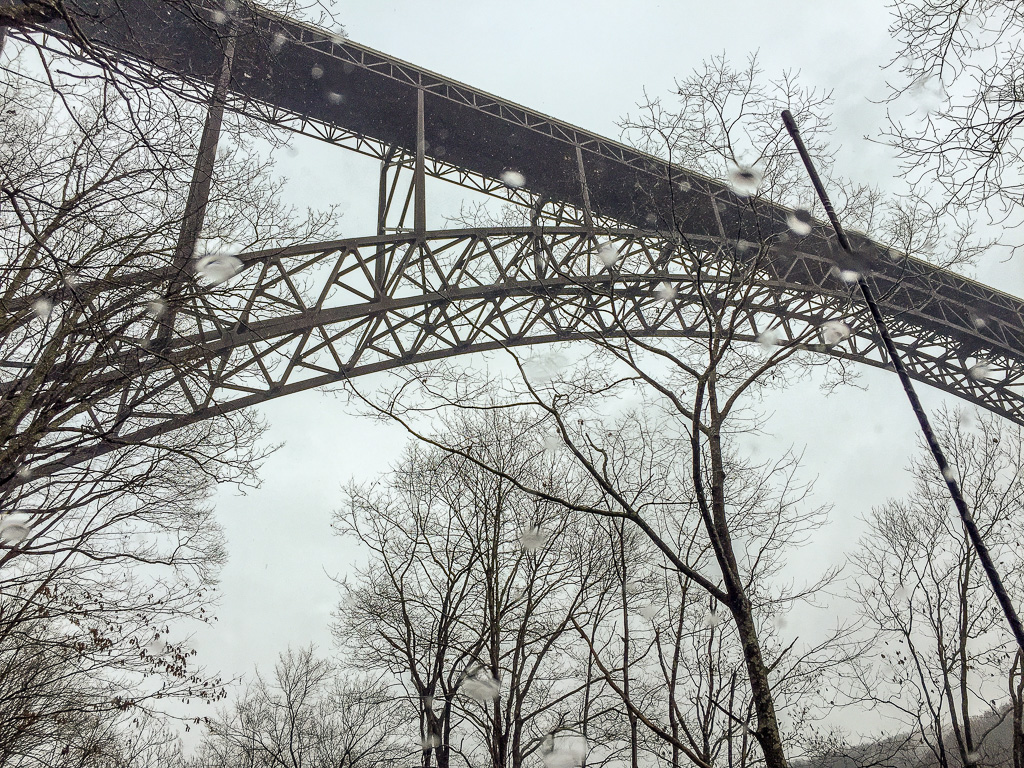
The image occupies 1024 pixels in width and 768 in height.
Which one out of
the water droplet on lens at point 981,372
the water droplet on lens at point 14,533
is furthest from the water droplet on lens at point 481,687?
the water droplet on lens at point 981,372

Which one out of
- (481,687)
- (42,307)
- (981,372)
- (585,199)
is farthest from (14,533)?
(981,372)

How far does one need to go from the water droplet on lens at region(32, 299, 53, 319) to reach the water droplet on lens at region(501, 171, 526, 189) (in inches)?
415

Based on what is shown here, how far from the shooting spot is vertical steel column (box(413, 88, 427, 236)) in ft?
37.2

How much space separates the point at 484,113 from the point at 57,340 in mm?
10089

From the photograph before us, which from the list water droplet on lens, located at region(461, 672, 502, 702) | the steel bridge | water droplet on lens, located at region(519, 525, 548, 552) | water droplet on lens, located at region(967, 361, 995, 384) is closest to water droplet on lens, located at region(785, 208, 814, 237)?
the steel bridge

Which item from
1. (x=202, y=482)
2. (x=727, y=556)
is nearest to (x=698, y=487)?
(x=727, y=556)

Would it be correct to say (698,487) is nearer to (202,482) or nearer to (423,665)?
(202,482)

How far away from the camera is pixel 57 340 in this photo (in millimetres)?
5211

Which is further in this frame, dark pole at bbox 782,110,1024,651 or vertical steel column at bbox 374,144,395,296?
vertical steel column at bbox 374,144,395,296

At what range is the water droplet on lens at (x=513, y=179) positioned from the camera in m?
14.3

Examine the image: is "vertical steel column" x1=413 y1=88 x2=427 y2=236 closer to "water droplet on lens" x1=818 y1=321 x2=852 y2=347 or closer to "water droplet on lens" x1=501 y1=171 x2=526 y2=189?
"water droplet on lens" x1=501 y1=171 x2=526 y2=189

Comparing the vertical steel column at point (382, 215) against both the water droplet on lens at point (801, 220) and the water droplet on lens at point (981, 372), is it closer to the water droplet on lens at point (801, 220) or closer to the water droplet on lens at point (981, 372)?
the water droplet on lens at point (801, 220)

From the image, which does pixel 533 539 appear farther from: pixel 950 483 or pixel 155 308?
pixel 950 483

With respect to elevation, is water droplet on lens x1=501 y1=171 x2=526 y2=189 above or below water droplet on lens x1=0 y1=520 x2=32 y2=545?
above
